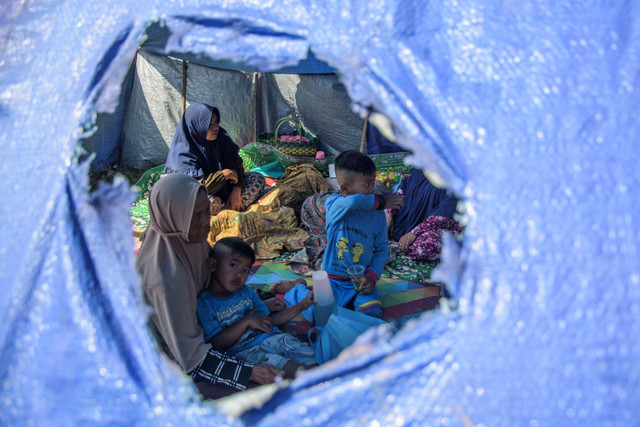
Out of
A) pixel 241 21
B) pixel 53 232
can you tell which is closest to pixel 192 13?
pixel 241 21

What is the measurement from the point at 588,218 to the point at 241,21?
0.93m

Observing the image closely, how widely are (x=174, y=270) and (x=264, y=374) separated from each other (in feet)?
1.67

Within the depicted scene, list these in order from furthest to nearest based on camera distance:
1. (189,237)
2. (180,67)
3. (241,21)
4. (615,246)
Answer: (180,67), (189,237), (241,21), (615,246)

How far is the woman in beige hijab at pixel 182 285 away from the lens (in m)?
1.60

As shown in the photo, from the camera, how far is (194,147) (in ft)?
13.6

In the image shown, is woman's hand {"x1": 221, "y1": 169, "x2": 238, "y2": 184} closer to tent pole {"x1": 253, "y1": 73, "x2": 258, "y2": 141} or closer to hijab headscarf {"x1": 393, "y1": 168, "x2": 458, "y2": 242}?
hijab headscarf {"x1": 393, "y1": 168, "x2": 458, "y2": 242}

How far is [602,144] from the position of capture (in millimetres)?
950

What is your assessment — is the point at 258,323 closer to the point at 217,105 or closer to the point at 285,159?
the point at 285,159

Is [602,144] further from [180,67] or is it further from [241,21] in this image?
[180,67]

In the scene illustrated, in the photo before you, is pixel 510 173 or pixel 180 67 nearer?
pixel 510 173

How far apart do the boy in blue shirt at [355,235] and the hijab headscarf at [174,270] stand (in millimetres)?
886

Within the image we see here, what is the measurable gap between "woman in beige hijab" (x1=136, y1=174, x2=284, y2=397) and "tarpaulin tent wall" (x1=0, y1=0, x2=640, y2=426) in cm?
46

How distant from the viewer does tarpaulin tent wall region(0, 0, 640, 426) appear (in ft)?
2.98

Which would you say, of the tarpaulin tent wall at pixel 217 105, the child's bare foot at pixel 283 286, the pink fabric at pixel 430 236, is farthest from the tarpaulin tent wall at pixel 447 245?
the tarpaulin tent wall at pixel 217 105
